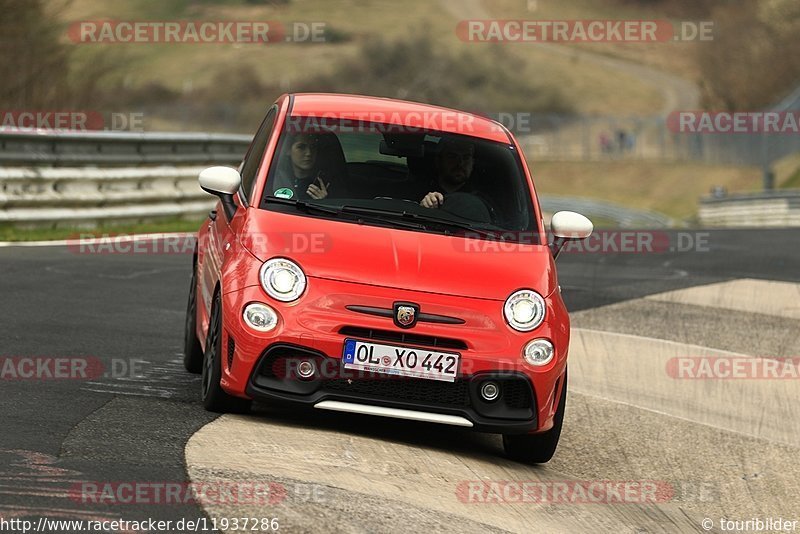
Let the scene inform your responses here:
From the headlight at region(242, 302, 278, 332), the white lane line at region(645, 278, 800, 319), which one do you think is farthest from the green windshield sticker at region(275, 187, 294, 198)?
the white lane line at region(645, 278, 800, 319)

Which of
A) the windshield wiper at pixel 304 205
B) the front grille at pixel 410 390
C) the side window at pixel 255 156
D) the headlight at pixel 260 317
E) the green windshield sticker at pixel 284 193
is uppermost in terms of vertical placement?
the side window at pixel 255 156

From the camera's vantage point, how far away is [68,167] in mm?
17812

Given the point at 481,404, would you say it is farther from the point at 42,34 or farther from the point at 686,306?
Result: the point at 42,34

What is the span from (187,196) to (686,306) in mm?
8555

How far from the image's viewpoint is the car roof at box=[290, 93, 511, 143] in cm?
845

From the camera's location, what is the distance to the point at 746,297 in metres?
14.7

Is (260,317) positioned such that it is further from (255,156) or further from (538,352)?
(255,156)

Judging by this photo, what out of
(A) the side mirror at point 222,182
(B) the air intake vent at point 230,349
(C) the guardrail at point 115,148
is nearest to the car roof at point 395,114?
(A) the side mirror at point 222,182

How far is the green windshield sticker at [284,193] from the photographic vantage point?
7.91m

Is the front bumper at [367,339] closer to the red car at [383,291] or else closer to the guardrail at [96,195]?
the red car at [383,291]

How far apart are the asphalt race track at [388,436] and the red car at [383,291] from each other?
0.90 ft

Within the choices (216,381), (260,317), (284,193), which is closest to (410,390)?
(260,317)

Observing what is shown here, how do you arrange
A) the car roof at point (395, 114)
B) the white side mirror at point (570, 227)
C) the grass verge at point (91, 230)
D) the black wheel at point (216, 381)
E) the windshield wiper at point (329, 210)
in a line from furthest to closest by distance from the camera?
the grass verge at point (91, 230), the car roof at point (395, 114), the white side mirror at point (570, 227), the windshield wiper at point (329, 210), the black wheel at point (216, 381)

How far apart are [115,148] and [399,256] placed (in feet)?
39.2
